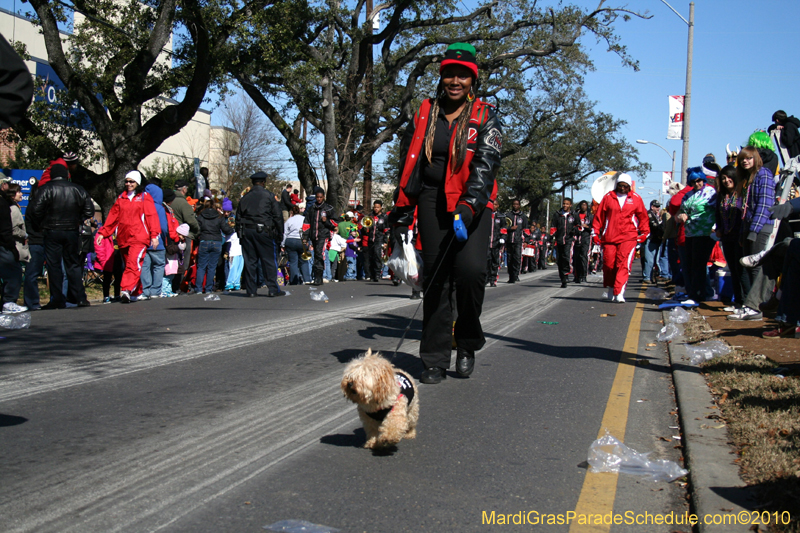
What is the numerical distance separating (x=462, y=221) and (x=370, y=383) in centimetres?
184

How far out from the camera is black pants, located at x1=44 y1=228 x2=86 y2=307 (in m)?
10.7

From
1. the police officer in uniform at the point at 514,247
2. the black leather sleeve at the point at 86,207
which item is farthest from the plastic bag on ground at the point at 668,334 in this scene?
the police officer in uniform at the point at 514,247

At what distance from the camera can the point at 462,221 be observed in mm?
5113

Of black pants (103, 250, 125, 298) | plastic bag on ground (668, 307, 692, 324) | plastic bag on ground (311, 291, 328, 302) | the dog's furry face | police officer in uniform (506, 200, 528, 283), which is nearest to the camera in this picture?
the dog's furry face

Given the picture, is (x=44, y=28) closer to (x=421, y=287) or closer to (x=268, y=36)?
(x=268, y=36)

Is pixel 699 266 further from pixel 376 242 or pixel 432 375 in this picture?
pixel 376 242

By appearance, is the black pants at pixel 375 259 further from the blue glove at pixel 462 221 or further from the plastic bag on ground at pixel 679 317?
the blue glove at pixel 462 221

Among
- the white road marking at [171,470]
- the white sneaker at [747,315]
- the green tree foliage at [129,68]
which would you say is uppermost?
the green tree foliage at [129,68]

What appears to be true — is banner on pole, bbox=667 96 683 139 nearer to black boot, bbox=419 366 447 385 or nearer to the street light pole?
the street light pole

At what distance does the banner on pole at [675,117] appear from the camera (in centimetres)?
2700

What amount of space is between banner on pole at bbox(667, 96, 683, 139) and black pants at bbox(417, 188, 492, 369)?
24037mm

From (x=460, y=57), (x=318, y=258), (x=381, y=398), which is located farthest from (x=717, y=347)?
(x=318, y=258)

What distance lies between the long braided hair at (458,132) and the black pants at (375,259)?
49.0ft

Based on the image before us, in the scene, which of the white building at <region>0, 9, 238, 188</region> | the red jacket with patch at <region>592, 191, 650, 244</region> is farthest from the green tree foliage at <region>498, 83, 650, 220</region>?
the red jacket with patch at <region>592, 191, 650, 244</region>
